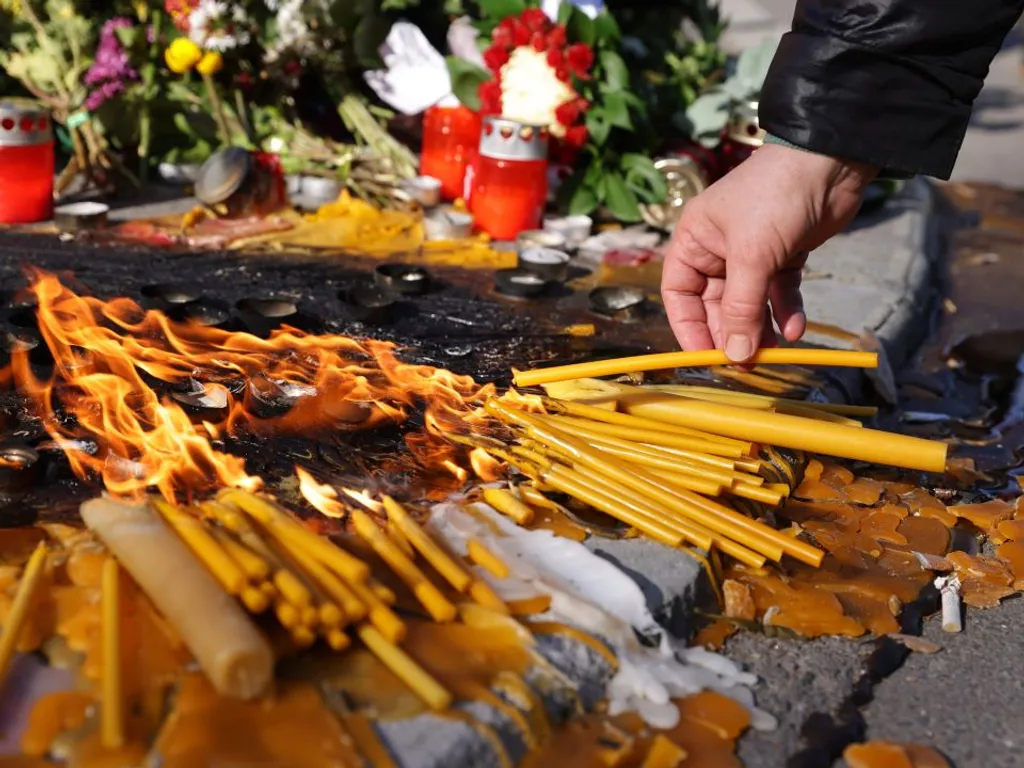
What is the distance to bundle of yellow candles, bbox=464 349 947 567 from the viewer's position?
2.55 metres

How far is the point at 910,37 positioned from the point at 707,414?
42.1 inches

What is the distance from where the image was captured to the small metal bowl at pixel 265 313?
12.5 feet

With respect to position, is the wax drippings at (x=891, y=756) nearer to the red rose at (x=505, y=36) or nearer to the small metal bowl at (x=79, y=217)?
the small metal bowl at (x=79, y=217)

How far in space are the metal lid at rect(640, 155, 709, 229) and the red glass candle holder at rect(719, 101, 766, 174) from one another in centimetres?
35

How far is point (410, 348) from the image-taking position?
3832 mm

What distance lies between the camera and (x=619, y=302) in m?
4.45

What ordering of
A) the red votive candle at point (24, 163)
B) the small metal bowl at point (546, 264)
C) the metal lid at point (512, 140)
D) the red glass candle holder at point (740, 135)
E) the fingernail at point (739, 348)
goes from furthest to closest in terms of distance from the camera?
the red glass candle holder at point (740, 135)
the metal lid at point (512, 140)
the red votive candle at point (24, 163)
the small metal bowl at point (546, 264)
the fingernail at point (739, 348)

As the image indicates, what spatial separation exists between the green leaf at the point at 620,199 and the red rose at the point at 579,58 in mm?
582

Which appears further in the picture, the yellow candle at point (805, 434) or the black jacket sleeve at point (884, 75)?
the yellow candle at point (805, 434)

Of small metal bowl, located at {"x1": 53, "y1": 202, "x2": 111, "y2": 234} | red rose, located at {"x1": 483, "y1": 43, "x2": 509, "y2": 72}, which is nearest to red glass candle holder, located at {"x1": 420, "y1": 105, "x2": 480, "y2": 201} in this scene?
red rose, located at {"x1": 483, "y1": 43, "x2": 509, "y2": 72}

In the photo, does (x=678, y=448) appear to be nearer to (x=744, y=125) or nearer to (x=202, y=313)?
(x=202, y=313)

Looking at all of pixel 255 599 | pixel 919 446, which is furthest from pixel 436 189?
pixel 255 599

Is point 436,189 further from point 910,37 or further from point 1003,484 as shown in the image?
point 910,37

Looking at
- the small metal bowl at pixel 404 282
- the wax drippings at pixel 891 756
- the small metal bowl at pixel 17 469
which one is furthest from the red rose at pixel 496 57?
the wax drippings at pixel 891 756
